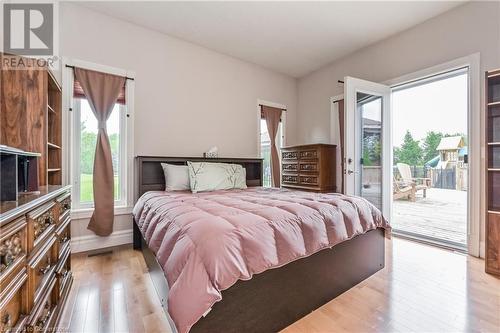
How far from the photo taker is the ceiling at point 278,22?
2.68 meters

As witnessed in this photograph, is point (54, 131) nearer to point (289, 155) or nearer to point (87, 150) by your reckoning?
point (87, 150)

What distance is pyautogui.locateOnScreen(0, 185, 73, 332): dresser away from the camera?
0.80m

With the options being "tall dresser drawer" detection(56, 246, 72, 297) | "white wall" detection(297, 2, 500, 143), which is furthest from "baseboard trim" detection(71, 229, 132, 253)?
"white wall" detection(297, 2, 500, 143)

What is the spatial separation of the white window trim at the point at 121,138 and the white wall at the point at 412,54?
3008 mm

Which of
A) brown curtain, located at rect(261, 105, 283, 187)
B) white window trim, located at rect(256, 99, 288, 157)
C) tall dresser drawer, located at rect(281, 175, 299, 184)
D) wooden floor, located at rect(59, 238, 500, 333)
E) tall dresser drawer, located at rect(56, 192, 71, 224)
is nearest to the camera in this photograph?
wooden floor, located at rect(59, 238, 500, 333)

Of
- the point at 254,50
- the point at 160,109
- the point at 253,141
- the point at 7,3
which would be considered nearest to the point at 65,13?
the point at 7,3

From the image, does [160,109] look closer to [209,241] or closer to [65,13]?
[65,13]

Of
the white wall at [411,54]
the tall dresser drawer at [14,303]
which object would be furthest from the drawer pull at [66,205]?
the white wall at [411,54]

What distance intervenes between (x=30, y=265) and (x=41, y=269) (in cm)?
27

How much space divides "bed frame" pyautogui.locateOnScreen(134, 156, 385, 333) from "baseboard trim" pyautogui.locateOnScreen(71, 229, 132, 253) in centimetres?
148

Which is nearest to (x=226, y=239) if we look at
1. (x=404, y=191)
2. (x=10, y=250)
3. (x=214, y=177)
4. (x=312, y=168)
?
(x=10, y=250)

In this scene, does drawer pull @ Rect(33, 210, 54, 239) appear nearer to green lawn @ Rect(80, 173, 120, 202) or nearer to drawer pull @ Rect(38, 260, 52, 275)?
drawer pull @ Rect(38, 260, 52, 275)

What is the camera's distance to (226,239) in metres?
1.17

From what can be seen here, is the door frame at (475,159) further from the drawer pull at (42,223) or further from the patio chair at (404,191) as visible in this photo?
the drawer pull at (42,223)
